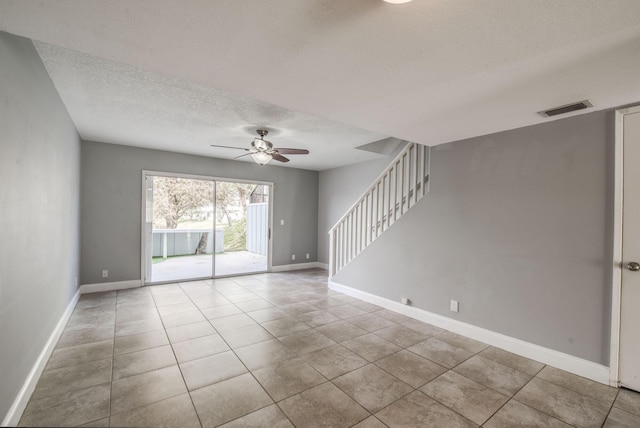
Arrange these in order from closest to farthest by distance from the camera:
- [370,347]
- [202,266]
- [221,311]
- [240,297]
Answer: [370,347] < [221,311] < [240,297] < [202,266]

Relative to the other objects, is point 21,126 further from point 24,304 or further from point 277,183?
point 277,183

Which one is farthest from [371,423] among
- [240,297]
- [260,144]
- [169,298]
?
[169,298]

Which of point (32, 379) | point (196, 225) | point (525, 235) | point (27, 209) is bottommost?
point (32, 379)

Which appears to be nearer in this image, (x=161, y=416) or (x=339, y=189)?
(x=161, y=416)

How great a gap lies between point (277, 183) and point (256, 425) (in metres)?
5.41

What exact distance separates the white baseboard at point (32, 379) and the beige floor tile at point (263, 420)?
125 centimetres

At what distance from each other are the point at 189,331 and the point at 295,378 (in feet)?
5.19

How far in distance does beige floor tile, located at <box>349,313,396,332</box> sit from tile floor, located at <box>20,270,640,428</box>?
0.01m

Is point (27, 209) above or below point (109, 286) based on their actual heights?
above

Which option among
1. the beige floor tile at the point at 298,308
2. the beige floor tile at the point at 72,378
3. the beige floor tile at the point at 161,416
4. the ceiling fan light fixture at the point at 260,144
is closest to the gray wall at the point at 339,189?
the ceiling fan light fixture at the point at 260,144

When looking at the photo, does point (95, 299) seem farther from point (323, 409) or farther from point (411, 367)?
point (411, 367)

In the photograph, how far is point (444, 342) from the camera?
309 cm

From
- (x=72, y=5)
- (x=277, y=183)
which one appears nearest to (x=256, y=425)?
(x=72, y=5)

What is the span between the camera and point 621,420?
1928 millimetres
